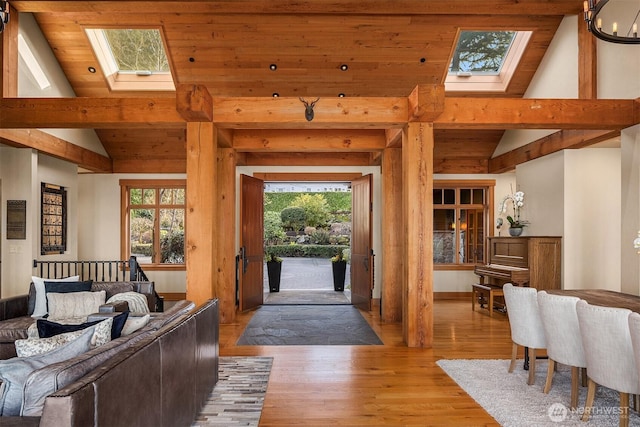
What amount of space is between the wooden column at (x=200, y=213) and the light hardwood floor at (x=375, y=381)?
809 millimetres

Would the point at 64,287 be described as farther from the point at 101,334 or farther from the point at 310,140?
the point at 310,140

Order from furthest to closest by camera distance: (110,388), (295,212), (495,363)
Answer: (295,212)
(495,363)
(110,388)

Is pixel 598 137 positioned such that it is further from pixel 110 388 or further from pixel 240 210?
pixel 110 388

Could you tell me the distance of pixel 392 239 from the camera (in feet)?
20.7

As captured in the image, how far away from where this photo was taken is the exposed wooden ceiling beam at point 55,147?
17.9 ft

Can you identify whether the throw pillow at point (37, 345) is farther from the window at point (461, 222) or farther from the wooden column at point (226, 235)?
the window at point (461, 222)

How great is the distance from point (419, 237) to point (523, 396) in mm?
1932

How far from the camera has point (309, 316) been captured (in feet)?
21.6

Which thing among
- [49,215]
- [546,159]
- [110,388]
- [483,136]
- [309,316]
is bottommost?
[309,316]

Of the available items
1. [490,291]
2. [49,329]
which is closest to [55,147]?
[49,329]

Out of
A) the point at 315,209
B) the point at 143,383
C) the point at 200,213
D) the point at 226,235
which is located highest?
the point at 315,209

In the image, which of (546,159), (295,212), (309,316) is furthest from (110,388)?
(295,212)

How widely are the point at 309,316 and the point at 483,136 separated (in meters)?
4.62

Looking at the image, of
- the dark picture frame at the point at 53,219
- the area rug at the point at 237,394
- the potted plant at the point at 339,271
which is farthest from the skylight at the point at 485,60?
the dark picture frame at the point at 53,219
